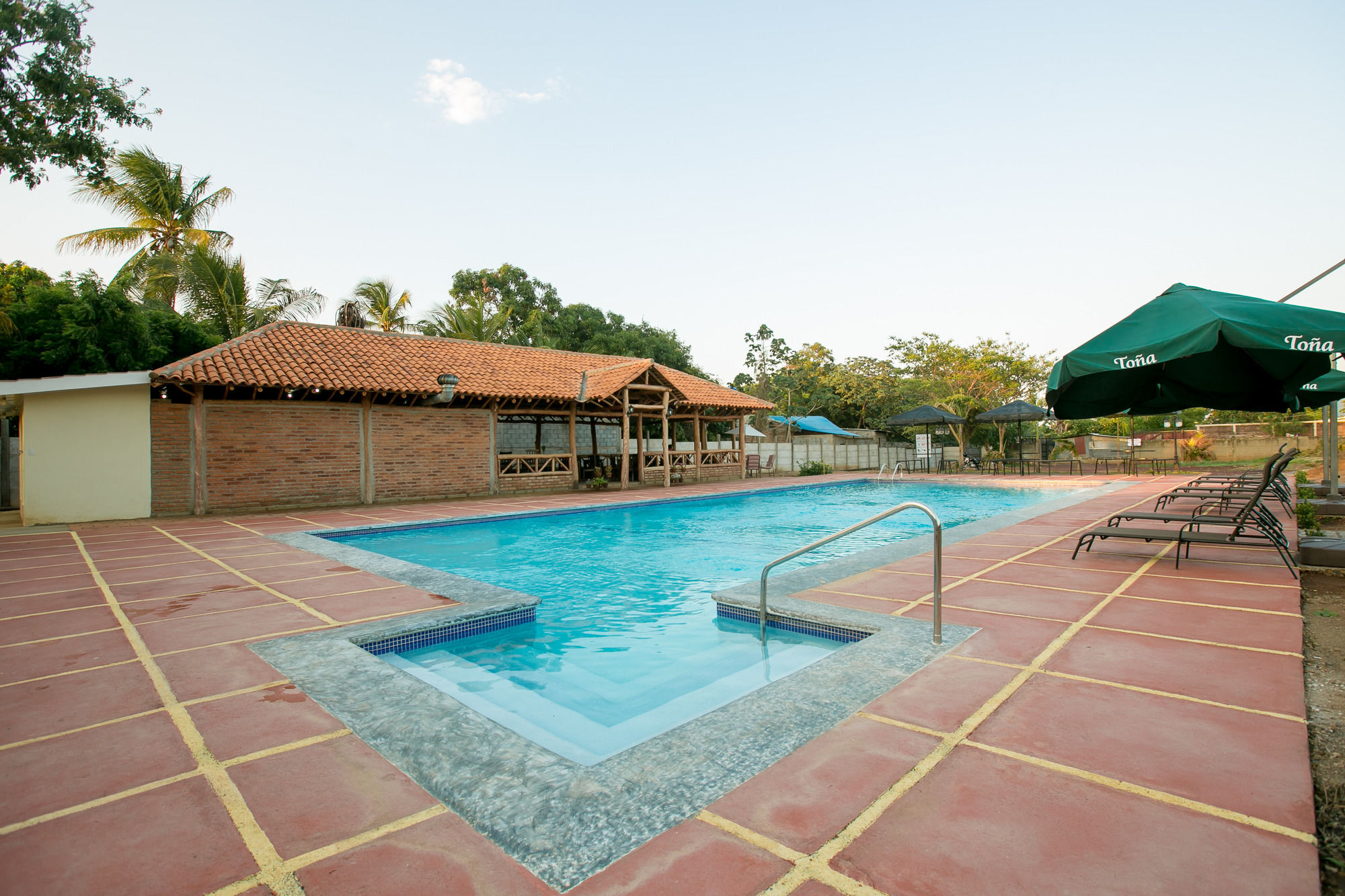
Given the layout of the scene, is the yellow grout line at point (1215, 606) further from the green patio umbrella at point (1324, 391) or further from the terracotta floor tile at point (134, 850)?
the terracotta floor tile at point (134, 850)

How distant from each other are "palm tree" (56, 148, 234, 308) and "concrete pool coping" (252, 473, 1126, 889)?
19650 millimetres

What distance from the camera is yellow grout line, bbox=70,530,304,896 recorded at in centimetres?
169

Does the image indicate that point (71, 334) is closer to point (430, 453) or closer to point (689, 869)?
point (430, 453)

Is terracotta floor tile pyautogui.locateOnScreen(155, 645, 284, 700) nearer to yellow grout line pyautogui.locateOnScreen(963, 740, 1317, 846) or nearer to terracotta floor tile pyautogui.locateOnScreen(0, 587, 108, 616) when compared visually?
terracotta floor tile pyautogui.locateOnScreen(0, 587, 108, 616)

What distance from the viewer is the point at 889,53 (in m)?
13.9

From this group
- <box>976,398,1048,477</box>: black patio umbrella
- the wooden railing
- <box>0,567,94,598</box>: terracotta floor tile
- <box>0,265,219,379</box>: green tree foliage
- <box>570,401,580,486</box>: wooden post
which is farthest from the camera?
<box>976,398,1048,477</box>: black patio umbrella

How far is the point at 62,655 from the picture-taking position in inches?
145

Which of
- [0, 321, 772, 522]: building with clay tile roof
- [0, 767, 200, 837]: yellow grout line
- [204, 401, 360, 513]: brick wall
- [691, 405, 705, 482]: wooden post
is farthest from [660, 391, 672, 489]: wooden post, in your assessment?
[0, 767, 200, 837]: yellow grout line

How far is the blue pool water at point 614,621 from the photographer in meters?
3.84

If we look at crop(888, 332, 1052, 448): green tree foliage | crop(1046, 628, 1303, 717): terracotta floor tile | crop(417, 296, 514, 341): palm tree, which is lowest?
crop(1046, 628, 1303, 717): terracotta floor tile

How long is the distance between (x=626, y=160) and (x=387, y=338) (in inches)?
358

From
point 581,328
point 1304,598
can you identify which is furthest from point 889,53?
point 581,328

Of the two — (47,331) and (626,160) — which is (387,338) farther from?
(626,160)

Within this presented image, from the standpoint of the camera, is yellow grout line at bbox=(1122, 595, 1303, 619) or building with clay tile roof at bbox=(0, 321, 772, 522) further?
building with clay tile roof at bbox=(0, 321, 772, 522)
